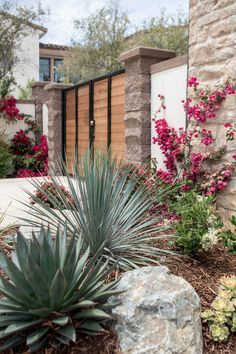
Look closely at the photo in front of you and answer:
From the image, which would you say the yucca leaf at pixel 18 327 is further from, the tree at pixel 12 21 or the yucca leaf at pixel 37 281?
the tree at pixel 12 21

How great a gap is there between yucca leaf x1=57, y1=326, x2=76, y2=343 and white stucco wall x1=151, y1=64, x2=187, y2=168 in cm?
318

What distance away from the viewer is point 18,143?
10.0 m

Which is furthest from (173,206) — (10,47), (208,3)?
(10,47)

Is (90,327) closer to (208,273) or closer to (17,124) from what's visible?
(208,273)

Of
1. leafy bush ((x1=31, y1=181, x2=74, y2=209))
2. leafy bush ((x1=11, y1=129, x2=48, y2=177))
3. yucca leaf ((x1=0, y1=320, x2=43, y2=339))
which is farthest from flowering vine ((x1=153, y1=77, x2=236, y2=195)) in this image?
leafy bush ((x1=11, y1=129, x2=48, y2=177))

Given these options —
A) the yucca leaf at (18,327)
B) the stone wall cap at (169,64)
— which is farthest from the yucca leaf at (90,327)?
the stone wall cap at (169,64)

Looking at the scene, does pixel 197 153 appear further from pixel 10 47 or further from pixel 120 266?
pixel 10 47

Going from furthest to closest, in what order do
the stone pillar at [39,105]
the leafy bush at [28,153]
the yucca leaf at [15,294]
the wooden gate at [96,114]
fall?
the stone pillar at [39,105], the leafy bush at [28,153], the wooden gate at [96,114], the yucca leaf at [15,294]

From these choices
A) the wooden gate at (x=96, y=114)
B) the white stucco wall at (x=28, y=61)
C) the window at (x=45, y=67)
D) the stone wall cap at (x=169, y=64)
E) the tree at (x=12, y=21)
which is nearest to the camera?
the stone wall cap at (x=169, y=64)

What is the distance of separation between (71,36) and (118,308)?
52.9 ft

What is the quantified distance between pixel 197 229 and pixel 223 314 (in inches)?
28.7

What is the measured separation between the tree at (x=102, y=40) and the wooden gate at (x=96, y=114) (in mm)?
7617

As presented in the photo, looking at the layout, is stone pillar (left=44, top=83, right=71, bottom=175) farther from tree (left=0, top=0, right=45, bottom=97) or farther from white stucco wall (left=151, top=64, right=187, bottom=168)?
white stucco wall (left=151, top=64, right=187, bottom=168)

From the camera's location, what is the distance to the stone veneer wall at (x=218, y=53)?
12.8 ft
